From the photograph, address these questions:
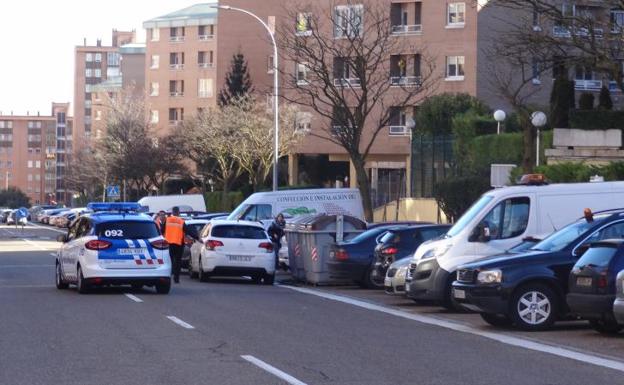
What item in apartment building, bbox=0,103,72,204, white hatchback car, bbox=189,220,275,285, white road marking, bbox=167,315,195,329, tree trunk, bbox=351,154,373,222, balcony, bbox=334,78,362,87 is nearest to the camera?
white road marking, bbox=167,315,195,329

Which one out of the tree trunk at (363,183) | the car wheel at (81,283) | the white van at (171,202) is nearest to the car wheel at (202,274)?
the car wheel at (81,283)

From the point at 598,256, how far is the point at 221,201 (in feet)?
176

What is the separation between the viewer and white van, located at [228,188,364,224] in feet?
123

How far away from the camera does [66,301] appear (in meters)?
21.4

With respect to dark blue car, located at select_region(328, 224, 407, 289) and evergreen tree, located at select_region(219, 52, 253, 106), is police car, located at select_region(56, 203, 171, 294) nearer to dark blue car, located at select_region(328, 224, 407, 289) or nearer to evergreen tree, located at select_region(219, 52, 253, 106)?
dark blue car, located at select_region(328, 224, 407, 289)

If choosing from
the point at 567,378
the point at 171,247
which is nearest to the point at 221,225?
the point at 171,247

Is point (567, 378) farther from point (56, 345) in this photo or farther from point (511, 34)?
point (511, 34)

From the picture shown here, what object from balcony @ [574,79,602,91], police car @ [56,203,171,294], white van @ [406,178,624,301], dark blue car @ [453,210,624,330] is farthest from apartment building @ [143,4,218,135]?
dark blue car @ [453,210,624,330]

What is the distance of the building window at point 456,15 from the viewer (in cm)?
5872

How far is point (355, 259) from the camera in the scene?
25844mm

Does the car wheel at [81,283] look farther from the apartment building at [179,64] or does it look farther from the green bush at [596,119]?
the apartment building at [179,64]

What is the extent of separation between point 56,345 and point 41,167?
184376mm

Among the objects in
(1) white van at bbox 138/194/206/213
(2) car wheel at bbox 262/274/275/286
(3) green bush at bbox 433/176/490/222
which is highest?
(3) green bush at bbox 433/176/490/222

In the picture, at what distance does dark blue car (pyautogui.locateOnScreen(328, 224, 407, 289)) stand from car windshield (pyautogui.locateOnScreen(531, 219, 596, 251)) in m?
8.22
